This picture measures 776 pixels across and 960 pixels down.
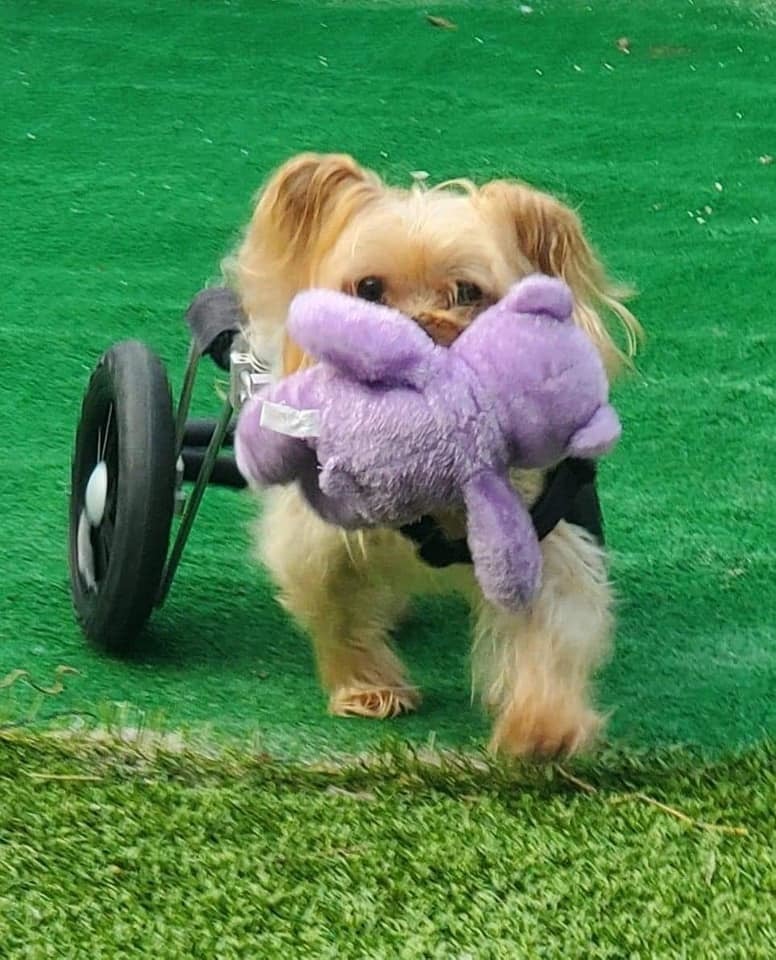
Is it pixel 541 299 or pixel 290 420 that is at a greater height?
pixel 541 299

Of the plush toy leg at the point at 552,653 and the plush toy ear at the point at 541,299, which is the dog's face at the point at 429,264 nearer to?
the plush toy ear at the point at 541,299

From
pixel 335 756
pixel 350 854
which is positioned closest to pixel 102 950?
pixel 350 854

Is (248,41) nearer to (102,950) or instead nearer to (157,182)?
(157,182)

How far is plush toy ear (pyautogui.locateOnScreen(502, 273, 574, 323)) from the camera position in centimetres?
188

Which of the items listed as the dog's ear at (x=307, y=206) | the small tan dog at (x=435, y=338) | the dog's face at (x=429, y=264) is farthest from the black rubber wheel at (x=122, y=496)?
the dog's face at (x=429, y=264)

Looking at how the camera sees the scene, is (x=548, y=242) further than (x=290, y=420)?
Yes

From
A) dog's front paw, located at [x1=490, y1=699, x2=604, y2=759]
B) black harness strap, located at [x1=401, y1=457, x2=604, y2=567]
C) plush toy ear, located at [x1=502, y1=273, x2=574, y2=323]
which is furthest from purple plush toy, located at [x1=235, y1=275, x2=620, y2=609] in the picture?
dog's front paw, located at [x1=490, y1=699, x2=604, y2=759]

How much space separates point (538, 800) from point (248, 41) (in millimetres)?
4802

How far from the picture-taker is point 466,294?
208cm

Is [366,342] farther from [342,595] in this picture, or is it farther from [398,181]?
[398,181]

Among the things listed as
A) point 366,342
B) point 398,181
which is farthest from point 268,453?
point 398,181

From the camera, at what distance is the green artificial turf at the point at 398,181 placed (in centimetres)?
241

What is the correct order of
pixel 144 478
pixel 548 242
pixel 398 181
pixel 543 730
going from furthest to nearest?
pixel 398 181 < pixel 144 478 < pixel 548 242 < pixel 543 730

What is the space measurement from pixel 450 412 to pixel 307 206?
1.85ft
